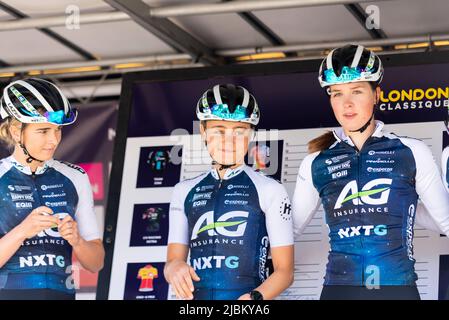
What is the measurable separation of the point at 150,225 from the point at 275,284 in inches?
49.3

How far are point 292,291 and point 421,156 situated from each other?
1.16m

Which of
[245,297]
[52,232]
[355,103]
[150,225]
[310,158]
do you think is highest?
[355,103]

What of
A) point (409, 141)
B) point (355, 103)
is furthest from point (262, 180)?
point (409, 141)

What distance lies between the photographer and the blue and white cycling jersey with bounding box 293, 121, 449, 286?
619 cm

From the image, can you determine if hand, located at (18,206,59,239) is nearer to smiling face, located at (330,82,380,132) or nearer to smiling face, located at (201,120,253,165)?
smiling face, located at (201,120,253,165)

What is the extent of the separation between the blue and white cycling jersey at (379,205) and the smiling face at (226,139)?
53 centimetres

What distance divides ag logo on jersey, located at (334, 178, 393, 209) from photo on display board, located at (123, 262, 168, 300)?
4.55ft

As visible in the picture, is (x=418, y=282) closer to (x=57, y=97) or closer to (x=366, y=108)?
(x=366, y=108)

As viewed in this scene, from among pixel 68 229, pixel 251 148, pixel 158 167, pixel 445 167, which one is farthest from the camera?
pixel 158 167

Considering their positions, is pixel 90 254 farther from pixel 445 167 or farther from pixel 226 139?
pixel 445 167

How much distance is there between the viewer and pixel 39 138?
262 inches

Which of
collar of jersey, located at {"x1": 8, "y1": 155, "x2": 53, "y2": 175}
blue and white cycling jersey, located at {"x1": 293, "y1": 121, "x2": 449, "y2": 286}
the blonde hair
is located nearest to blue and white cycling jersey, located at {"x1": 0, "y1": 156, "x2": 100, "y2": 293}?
collar of jersey, located at {"x1": 8, "y1": 155, "x2": 53, "y2": 175}

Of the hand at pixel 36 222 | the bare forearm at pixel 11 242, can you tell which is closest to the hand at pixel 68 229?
the hand at pixel 36 222
